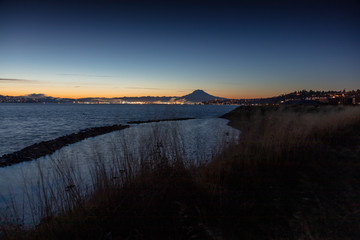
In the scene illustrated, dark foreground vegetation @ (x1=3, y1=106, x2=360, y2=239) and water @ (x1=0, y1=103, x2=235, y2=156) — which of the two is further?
water @ (x1=0, y1=103, x2=235, y2=156)

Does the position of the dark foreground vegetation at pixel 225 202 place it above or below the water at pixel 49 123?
above

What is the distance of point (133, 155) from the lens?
607 centimetres

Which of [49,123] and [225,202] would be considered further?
[49,123]

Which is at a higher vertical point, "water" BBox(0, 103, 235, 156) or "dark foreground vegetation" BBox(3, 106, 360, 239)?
"dark foreground vegetation" BBox(3, 106, 360, 239)

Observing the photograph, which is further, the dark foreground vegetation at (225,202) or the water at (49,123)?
the water at (49,123)

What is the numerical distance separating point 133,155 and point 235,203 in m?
3.37

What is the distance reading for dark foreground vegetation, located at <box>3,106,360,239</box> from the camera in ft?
10.7

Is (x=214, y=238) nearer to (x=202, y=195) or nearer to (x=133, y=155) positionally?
(x=202, y=195)

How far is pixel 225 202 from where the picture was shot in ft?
13.6

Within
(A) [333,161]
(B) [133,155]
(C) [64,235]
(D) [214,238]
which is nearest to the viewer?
(D) [214,238]

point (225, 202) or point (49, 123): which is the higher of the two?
point (225, 202)

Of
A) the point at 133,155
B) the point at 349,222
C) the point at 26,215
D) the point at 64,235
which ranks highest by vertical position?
the point at 133,155

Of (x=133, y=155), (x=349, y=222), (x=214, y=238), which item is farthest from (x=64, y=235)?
(x=349, y=222)

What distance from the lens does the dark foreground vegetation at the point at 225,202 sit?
3273 mm
